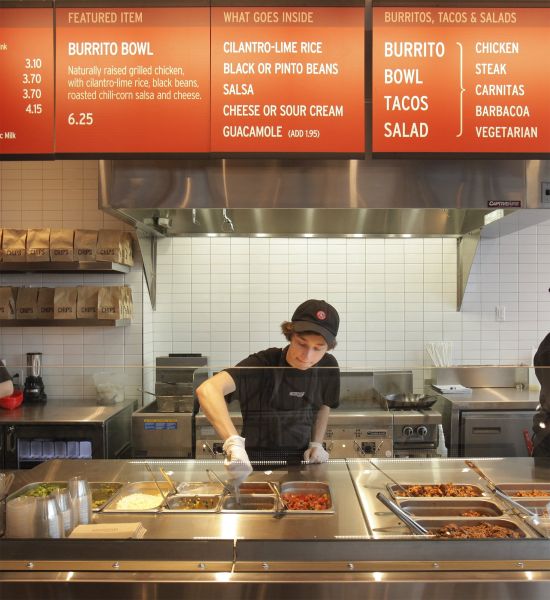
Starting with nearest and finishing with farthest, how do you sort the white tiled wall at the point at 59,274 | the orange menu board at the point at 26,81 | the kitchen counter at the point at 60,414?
the orange menu board at the point at 26,81
the kitchen counter at the point at 60,414
the white tiled wall at the point at 59,274

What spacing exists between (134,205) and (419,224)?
2.48 metres

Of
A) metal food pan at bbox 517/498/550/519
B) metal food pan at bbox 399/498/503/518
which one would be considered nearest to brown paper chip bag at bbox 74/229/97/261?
metal food pan at bbox 399/498/503/518

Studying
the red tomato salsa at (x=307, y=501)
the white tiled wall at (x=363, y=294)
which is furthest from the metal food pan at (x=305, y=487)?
the white tiled wall at (x=363, y=294)

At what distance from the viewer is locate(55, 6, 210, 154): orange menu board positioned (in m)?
2.41

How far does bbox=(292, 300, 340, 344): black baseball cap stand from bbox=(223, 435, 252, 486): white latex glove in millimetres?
589

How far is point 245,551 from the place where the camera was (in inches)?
65.8

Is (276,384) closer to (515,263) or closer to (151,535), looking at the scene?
(151,535)

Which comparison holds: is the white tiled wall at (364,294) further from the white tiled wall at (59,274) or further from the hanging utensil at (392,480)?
the hanging utensil at (392,480)

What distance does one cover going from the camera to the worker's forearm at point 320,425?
2396mm

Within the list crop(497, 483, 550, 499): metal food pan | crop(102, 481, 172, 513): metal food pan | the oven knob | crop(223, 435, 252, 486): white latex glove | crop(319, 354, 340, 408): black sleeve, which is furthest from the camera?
the oven knob

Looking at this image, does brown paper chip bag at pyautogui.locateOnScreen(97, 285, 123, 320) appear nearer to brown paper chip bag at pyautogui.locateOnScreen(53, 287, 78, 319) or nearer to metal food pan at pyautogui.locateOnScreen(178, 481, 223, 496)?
brown paper chip bag at pyautogui.locateOnScreen(53, 287, 78, 319)

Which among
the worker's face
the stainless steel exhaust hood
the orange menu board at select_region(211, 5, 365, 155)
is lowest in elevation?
the worker's face

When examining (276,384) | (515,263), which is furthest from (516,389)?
(276,384)

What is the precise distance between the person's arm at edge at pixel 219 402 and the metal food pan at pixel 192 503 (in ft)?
1.08
